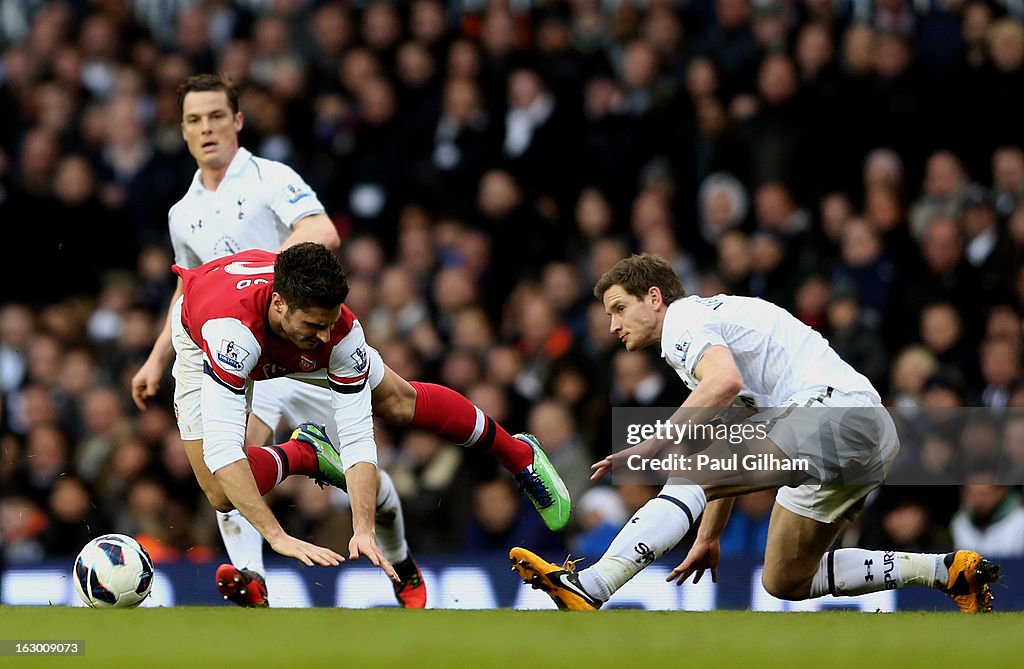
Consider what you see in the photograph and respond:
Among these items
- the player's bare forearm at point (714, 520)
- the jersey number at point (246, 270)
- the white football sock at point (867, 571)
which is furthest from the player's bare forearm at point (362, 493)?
the white football sock at point (867, 571)

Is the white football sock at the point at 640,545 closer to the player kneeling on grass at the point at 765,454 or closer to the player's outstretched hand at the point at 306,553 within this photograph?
the player kneeling on grass at the point at 765,454

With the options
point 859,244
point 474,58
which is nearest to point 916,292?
point 859,244

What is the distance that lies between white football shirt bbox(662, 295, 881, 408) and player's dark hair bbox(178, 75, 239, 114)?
2490 mm

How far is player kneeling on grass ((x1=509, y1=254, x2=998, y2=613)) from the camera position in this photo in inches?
246

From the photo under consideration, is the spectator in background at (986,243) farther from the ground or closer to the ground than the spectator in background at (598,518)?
farther from the ground

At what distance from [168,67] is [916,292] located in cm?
678

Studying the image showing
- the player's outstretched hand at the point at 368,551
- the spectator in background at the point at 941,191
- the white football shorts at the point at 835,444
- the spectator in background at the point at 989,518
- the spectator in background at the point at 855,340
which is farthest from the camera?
the spectator in background at the point at 941,191

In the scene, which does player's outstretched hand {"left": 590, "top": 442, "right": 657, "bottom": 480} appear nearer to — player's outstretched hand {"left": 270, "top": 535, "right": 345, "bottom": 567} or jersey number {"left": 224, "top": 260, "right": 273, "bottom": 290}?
player's outstretched hand {"left": 270, "top": 535, "right": 345, "bottom": 567}

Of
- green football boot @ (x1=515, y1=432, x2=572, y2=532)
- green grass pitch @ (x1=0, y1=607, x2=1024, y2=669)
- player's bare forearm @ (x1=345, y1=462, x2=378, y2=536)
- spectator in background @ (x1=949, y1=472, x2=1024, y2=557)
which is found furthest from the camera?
spectator in background @ (x1=949, y1=472, x2=1024, y2=557)

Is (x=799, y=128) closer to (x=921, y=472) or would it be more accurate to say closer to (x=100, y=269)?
(x=921, y=472)

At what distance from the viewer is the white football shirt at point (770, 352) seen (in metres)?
6.38

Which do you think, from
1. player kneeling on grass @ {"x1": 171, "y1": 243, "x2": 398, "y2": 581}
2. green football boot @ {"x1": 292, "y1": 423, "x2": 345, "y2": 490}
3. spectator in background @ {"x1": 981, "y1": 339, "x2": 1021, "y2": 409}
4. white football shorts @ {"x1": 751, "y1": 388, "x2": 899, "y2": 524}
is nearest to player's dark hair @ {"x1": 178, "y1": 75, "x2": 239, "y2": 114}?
player kneeling on grass @ {"x1": 171, "y1": 243, "x2": 398, "y2": 581}

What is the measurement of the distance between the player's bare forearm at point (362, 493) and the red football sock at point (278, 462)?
673 mm

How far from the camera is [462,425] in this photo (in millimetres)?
7047
